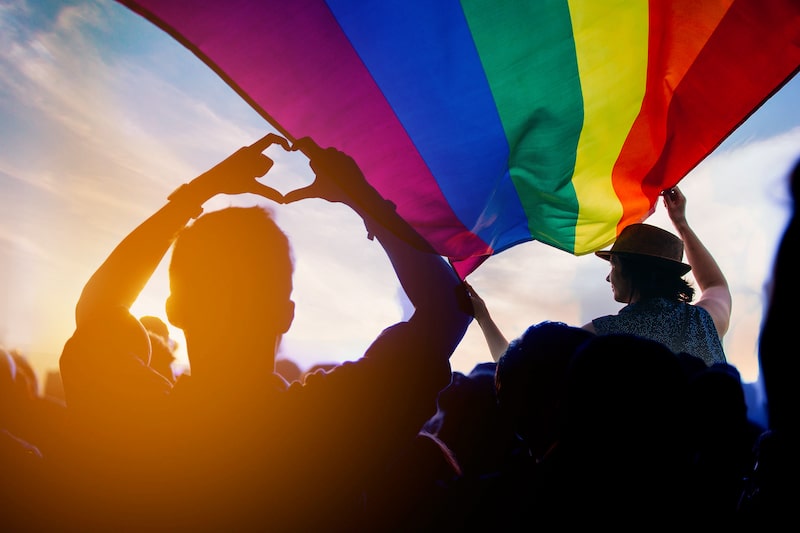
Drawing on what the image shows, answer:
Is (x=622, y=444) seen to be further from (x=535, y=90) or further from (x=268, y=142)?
(x=535, y=90)

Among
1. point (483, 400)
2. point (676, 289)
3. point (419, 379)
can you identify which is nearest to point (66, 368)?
point (419, 379)

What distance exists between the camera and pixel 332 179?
4.17ft

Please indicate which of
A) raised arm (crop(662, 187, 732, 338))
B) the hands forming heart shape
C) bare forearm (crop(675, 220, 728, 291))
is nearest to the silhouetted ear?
the hands forming heart shape

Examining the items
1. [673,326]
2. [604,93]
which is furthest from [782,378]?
[604,93]

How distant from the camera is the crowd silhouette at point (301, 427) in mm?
932

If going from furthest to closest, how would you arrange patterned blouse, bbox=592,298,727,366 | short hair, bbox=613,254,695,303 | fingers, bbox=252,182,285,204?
short hair, bbox=613,254,695,303
patterned blouse, bbox=592,298,727,366
fingers, bbox=252,182,285,204

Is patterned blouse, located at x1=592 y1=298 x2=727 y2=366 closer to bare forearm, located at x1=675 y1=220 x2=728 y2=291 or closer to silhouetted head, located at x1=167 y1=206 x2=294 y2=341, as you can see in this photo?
bare forearm, located at x1=675 y1=220 x2=728 y2=291

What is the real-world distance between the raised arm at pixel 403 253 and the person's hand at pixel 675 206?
1.97m

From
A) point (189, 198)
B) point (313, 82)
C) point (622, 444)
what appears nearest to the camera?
point (622, 444)

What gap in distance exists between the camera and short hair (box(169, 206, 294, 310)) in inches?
43.5

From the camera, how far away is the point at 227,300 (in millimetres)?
1076

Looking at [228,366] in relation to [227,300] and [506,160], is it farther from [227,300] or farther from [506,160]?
[506,160]

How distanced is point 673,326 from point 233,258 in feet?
6.34

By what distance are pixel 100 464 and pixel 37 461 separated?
22 cm
